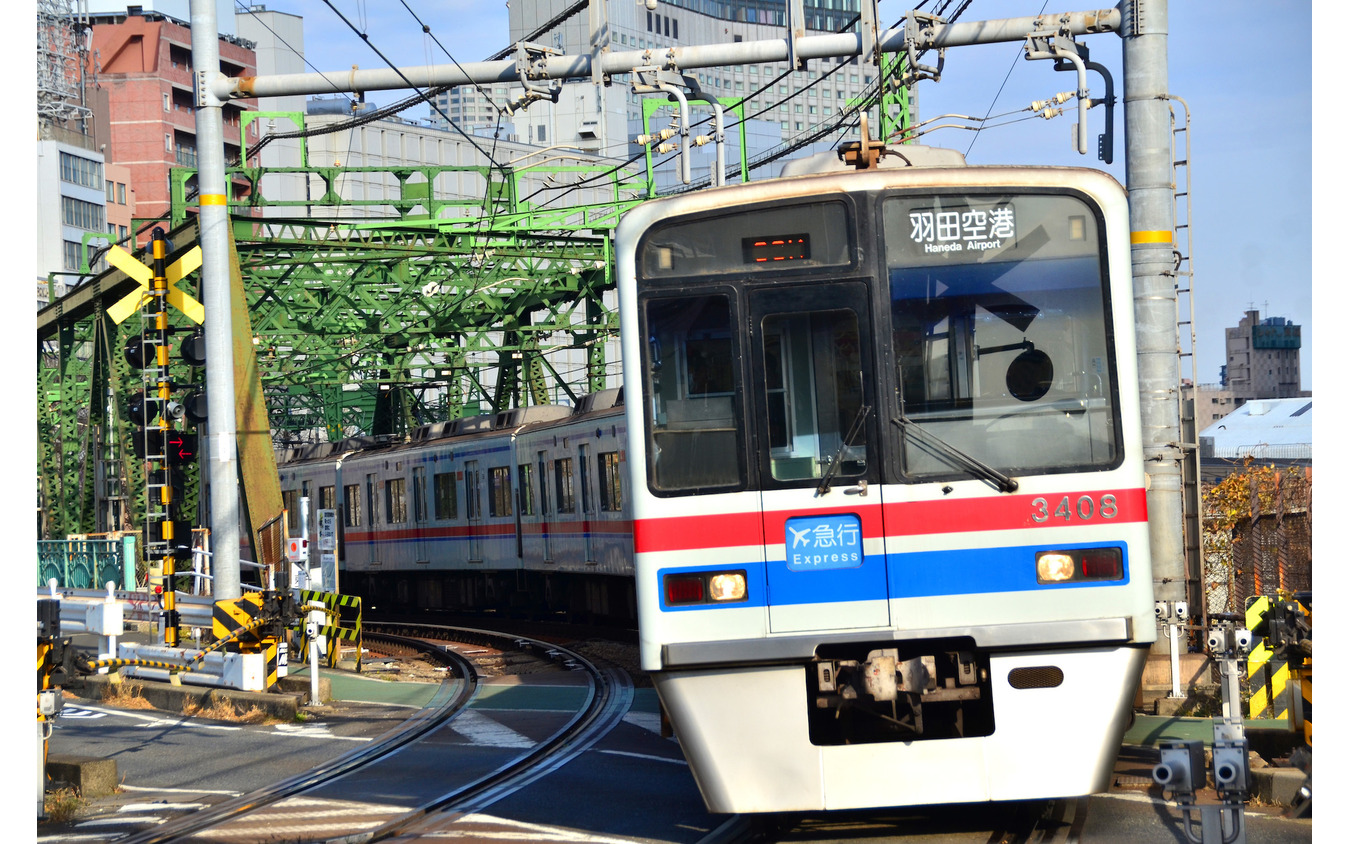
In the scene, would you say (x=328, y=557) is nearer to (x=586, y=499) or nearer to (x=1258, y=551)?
(x=586, y=499)

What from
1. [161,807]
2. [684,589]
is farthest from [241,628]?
[684,589]

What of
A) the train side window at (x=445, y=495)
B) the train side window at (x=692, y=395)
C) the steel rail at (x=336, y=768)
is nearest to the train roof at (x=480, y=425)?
the train side window at (x=445, y=495)

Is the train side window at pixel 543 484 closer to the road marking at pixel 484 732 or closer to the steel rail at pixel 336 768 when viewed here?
the steel rail at pixel 336 768

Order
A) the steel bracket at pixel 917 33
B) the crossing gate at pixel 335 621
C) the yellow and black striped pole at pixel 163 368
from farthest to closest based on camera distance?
the crossing gate at pixel 335 621, the yellow and black striped pole at pixel 163 368, the steel bracket at pixel 917 33

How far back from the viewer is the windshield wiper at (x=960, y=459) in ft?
21.3

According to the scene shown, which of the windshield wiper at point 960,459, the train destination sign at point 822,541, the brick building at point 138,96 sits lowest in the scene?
the train destination sign at point 822,541

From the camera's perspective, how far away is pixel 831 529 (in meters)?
6.58

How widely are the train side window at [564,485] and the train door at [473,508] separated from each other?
361cm

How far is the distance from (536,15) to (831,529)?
→ 4533 inches

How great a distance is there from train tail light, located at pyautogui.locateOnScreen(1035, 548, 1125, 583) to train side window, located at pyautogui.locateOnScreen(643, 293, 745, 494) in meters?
1.32

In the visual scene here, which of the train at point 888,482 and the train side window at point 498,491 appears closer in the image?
the train at point 888,482

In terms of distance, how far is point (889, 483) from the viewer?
6.56m
